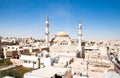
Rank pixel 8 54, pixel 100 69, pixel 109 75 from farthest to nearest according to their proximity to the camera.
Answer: pixel 8 54 < pixel 100 69 < pixel 109 75

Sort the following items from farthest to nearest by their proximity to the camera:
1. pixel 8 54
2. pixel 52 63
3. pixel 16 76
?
pixel 8 54
pixel 52 63
pixel 16 76

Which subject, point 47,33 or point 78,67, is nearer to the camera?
point 78,67

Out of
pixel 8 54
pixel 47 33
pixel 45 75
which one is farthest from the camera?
pixel 47 33

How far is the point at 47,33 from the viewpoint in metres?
32.2

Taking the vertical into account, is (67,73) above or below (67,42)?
below

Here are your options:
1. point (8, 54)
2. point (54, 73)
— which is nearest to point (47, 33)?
point (8, 54)

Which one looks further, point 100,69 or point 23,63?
point 23,63

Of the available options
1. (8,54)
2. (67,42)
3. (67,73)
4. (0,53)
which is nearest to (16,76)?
(67,73)

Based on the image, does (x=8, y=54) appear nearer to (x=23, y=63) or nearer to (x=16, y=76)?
(x=23, y=63)

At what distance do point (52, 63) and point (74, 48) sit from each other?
996cm

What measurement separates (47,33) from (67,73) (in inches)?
865

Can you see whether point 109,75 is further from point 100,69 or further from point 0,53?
point 0,53

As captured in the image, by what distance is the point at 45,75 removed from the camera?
33.7 ft

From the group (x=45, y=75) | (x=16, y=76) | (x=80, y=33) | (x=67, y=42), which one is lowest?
(x=16, y=76)
